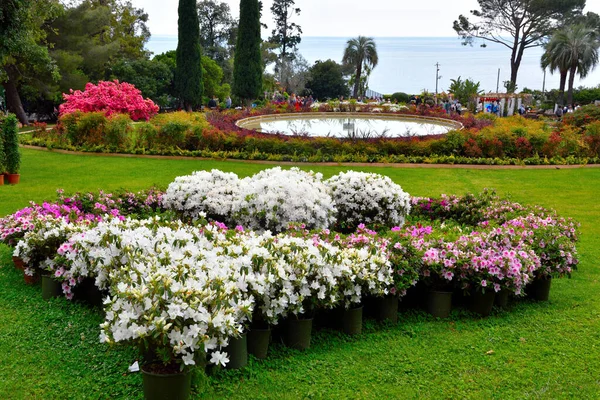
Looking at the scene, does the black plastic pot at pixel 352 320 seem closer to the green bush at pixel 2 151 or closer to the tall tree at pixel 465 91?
the green bush at pixel 2 151

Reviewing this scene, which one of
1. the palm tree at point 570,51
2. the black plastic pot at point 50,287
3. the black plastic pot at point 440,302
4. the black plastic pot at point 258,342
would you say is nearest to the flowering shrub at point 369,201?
the black plastic pot at point 440,302

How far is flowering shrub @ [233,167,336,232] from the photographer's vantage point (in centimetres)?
557

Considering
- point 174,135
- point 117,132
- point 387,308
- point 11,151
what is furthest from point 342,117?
point 387,308

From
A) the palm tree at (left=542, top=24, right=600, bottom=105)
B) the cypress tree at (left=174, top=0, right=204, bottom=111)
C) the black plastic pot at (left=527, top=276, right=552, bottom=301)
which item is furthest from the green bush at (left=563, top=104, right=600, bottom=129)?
the palm tree at (left=542, top=24, right=600, bottom=105)

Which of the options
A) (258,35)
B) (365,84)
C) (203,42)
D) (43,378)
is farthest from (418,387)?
(203,42)

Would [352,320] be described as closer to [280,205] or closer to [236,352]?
[236,352]

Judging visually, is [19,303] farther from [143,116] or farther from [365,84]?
[365,84]

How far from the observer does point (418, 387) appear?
3418 millimetres

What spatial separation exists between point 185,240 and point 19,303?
1.45 metres

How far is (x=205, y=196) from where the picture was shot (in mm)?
6062

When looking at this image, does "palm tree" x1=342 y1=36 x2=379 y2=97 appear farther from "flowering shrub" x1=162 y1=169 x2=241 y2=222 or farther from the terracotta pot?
"flowering shrub" x1=162 y1=169 x2=241 y2=222

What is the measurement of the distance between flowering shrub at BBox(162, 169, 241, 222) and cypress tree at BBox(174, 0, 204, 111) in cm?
2028

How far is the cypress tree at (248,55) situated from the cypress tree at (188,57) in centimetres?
174

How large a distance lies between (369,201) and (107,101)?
13.1m
